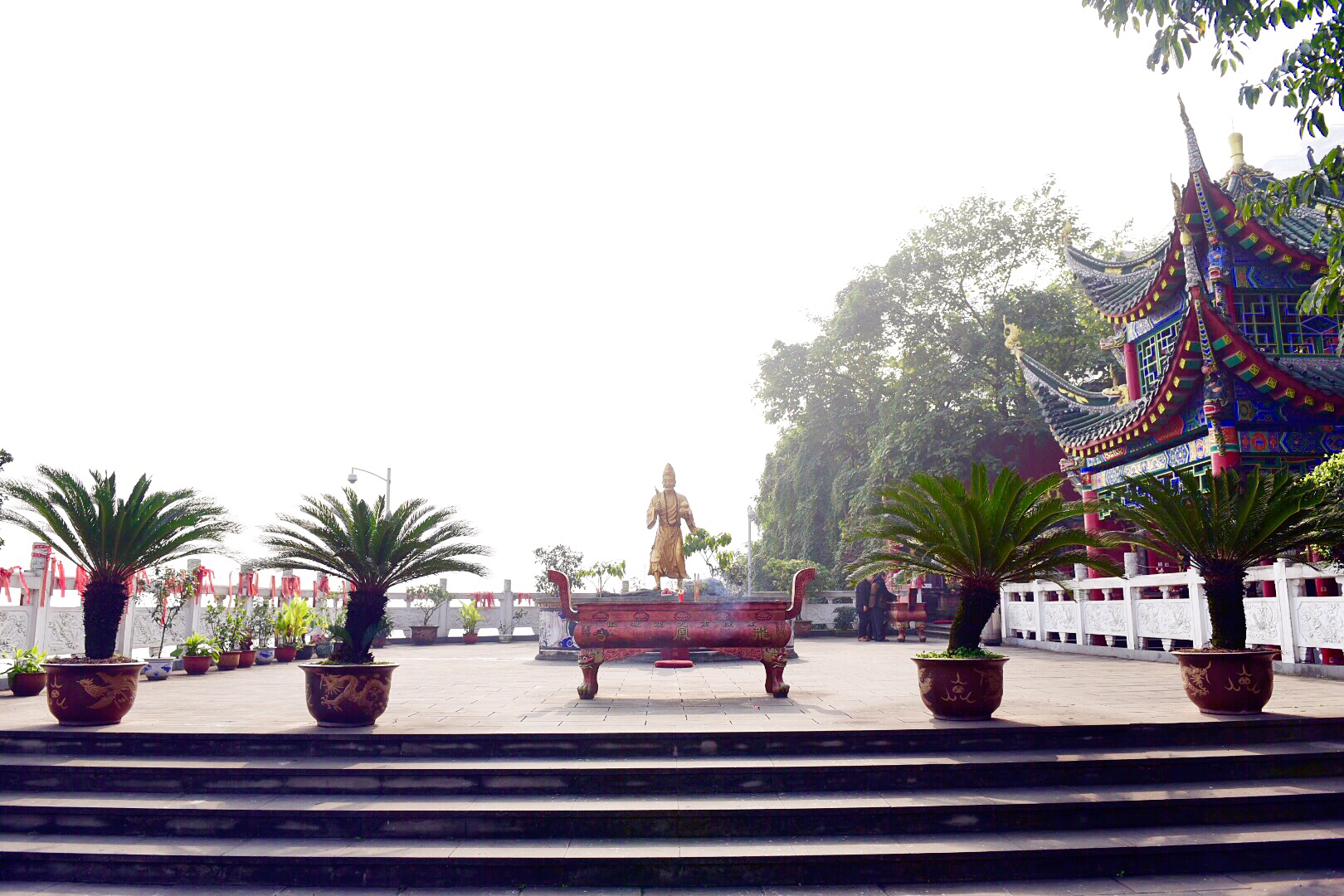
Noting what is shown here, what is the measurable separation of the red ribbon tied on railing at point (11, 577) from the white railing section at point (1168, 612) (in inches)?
554

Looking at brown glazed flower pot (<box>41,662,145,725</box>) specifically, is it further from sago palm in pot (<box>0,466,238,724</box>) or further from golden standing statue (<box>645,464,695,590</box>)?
golden standing statue (<box>645,464,695,590</box>)

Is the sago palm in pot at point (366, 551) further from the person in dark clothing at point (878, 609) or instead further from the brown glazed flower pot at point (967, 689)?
the person in dark clothing at point (878, 609)

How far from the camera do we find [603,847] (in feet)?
16.9

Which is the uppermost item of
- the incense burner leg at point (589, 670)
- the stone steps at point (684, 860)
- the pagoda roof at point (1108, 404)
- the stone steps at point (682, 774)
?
the pagoda roof at point (1108, 404)

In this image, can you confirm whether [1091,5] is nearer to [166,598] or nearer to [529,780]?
[529,780]

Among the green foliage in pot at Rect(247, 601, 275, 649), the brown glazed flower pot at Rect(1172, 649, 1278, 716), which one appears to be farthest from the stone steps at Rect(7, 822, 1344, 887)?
the green foliage in pot at Rect(247, 601, 275, 649)

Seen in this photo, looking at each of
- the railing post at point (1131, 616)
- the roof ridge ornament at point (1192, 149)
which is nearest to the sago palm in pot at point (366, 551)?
the railing post at point (1131, 616)

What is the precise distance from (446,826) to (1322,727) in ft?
20.9

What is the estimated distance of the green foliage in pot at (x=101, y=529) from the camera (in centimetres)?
791

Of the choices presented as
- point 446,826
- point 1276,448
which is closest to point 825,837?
point 446,826

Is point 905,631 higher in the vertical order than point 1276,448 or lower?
lower

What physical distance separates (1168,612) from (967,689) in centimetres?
787

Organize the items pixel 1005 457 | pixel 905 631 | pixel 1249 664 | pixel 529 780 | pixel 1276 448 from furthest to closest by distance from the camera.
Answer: pixel 1005 457, pixel 905 631, pixel 1276 448, pixel 1249 664, pixel 529 780

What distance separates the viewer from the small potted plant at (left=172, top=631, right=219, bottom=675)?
14.3m
